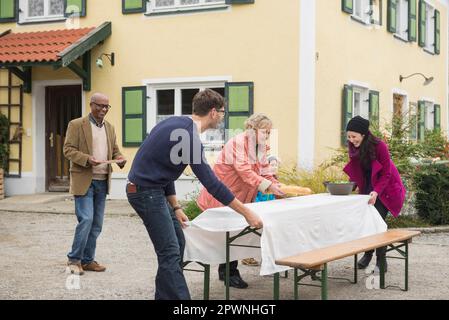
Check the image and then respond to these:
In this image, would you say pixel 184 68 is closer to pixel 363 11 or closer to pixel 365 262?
pixel 363 11

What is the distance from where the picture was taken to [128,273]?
7.55 meters

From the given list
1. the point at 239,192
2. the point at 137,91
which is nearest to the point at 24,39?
the point at 137,91

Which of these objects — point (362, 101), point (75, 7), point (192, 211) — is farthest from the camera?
point (362, 101)

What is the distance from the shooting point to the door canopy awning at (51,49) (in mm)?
13961

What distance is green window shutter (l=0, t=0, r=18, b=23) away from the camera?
16172 millimetres

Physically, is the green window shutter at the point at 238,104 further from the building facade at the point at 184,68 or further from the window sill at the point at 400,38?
the window sill at the point at 400,38

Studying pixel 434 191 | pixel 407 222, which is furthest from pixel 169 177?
pixel 434 191

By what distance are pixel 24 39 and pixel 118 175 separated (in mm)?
3389

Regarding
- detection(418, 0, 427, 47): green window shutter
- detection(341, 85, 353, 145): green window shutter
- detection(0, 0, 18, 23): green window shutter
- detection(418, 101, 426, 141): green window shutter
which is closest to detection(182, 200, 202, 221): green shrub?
detection(341, 85, 353, 145): green window shutter

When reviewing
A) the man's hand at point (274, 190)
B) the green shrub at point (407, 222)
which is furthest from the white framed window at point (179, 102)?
the man's hand at point (274, 190)

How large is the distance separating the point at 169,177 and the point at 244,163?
4.63 ft

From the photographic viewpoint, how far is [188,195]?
13930 mm

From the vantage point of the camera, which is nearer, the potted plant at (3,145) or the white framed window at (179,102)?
the white framed window at (179,102)

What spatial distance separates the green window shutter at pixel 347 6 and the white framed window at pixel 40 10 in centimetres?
572
